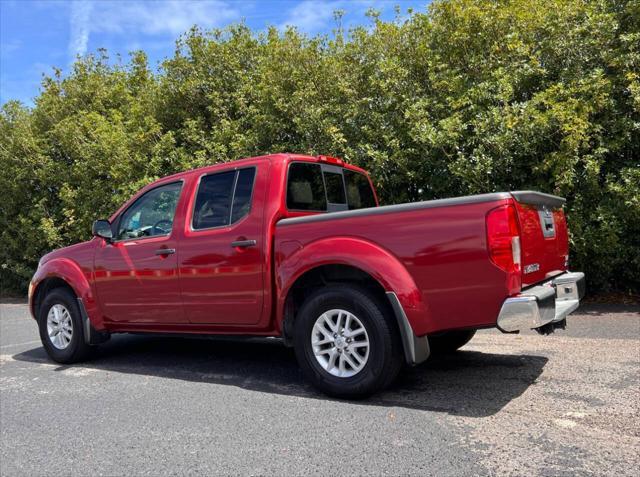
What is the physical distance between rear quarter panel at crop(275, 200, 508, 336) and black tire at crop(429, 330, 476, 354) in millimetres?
1596

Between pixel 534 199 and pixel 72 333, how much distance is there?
490 centimetres

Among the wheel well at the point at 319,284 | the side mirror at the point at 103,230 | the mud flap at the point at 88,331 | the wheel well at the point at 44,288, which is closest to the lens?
the wheel well at the point at 319,284

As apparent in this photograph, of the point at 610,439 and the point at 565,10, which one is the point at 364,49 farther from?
the point at 610,439

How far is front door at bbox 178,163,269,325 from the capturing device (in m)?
4.83

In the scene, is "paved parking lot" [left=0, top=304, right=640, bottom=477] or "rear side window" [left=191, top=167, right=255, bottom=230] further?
"rear side window" [left=191, top=167, right=255, bottom=230]

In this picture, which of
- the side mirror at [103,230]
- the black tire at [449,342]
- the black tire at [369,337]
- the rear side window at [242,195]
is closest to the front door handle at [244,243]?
the rear side window at [242,195]

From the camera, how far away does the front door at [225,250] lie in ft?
15.8

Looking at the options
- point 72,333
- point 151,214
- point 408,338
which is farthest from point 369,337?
point 72,333

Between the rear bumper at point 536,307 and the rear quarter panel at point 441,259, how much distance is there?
9 centimetres

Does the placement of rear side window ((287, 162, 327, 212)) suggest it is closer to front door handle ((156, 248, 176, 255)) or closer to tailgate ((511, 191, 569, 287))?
front door handle ((156, 248, 176, 255))

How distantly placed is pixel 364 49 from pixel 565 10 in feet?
11.3

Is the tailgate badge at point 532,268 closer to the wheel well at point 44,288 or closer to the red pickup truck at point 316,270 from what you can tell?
the red pickup truck at point 316,270

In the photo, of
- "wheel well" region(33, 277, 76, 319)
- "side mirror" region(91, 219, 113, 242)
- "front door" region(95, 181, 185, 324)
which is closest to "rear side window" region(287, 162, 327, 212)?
"front door" region(95, 181, 185, 324)

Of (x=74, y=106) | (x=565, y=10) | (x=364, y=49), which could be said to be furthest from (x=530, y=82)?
(x=74, y=106)
